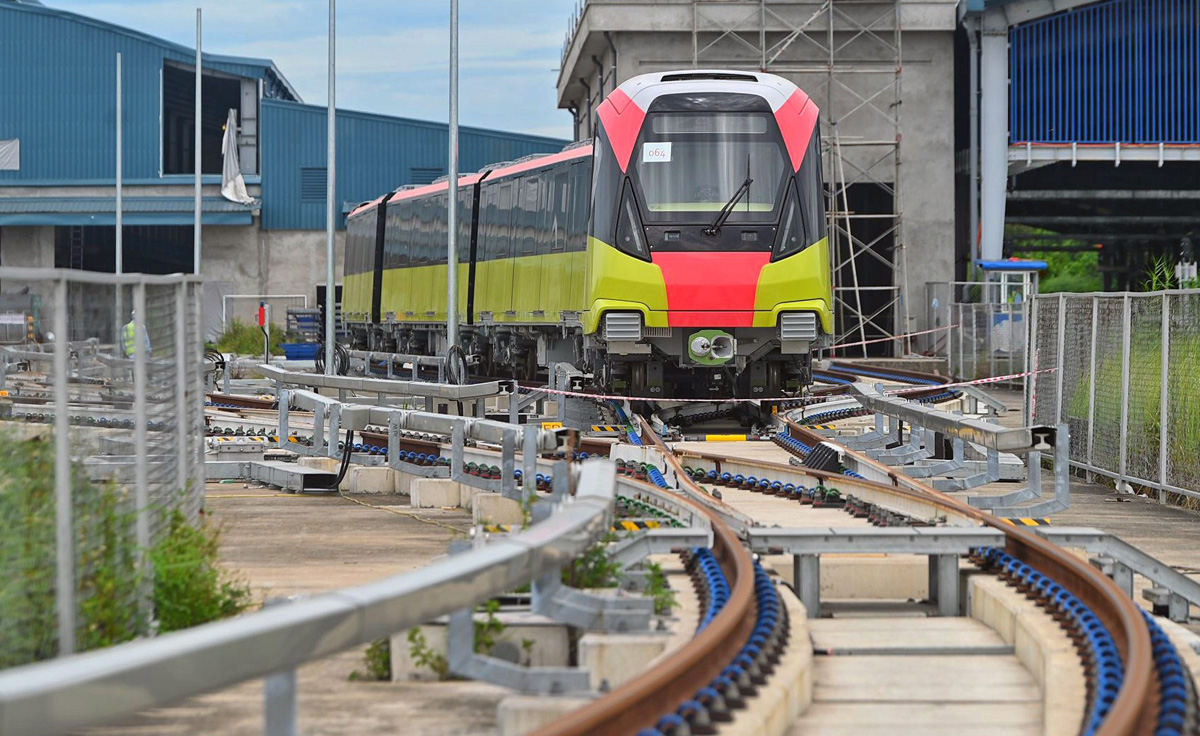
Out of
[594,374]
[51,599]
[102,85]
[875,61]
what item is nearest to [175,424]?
[51,599]

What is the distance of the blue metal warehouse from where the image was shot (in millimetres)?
57219

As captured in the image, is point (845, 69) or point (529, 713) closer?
point (529, 713)

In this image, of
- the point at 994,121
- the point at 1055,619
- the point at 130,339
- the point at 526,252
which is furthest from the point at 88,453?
the point at 994,121

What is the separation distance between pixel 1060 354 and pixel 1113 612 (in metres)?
10.6

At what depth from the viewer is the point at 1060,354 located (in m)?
17.5

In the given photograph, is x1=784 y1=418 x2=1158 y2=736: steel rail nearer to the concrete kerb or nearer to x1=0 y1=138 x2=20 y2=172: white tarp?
the concrete kerb

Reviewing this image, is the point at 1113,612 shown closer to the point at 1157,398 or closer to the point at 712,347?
the point at 1157,398

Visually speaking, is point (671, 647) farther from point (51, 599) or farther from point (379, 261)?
point (379, 261)

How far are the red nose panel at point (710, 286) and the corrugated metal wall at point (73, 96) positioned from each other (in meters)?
42.1

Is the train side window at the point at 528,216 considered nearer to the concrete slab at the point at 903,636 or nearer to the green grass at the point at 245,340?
the concrete slab at the point at 903,636

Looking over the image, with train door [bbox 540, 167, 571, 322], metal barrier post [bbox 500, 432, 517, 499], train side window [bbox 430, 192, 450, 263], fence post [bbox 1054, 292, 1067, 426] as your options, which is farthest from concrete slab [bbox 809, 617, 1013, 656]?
train side window [bbox 430, 192, 450, 263]

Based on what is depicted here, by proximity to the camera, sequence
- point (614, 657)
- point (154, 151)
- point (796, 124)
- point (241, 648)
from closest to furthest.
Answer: point (241, 648), point (614, 657), point (796, 124), point (154, 151)

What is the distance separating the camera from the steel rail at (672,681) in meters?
5.09

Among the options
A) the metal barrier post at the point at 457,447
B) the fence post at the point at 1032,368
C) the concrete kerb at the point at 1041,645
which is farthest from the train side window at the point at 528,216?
the concrete kerb at the point at 1041,645
